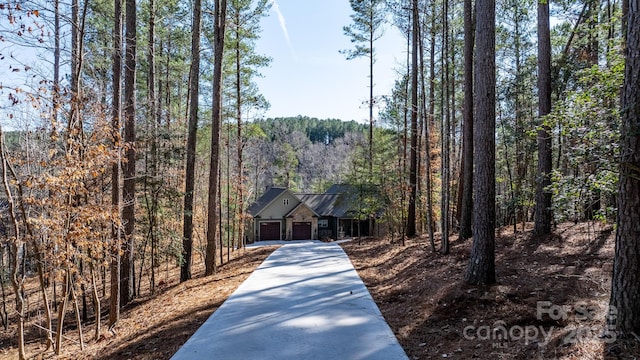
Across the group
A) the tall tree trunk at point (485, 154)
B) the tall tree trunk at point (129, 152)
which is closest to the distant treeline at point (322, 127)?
the tall tree trunk at point (129, 152)

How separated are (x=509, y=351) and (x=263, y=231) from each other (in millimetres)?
23961

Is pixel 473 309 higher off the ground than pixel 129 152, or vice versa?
pixel 129 152

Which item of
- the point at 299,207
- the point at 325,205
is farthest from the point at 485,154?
the point at 325,205

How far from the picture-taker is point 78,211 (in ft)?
16.2

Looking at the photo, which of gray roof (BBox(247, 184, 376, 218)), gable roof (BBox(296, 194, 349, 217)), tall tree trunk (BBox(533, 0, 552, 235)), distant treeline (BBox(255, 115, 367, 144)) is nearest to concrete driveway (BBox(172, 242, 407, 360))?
tall tree trunk (BBox(533, 0, 552, 235))

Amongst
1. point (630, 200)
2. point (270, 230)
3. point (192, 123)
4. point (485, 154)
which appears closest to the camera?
point (630, 200)

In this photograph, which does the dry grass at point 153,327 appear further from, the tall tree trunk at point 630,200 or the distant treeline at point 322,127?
the distant treeline at point 322,127

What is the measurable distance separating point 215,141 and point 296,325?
600cm

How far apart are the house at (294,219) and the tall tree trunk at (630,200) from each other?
74.1 feet

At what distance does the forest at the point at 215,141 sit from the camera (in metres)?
4.43

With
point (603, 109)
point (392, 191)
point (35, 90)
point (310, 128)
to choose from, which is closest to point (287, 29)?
point (392, 191)

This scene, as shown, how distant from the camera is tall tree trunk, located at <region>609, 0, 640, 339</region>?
3.25 m

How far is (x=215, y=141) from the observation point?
373 inches

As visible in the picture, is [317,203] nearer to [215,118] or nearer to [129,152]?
[215,118]
